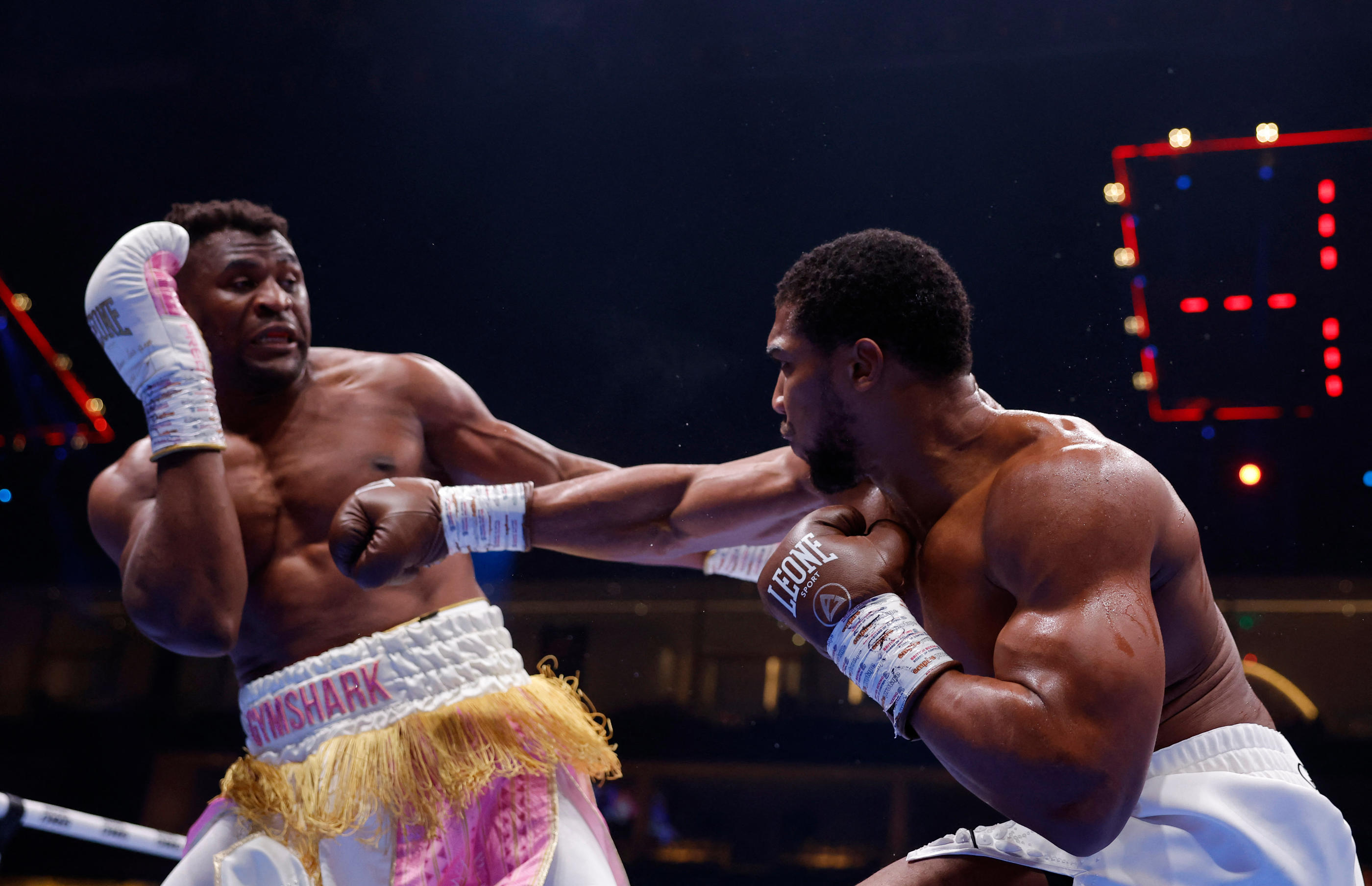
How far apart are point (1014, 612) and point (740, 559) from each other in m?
1.15

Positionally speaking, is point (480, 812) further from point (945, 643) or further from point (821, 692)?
point (821, 692)

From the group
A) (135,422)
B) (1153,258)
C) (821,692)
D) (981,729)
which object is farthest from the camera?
(135,422)

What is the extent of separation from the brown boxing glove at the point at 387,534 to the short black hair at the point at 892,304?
2.95ft

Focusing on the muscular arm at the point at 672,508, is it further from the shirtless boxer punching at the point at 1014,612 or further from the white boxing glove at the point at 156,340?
the white boxing glove at the point at 156,340

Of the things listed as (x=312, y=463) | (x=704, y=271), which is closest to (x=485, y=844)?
(x=312, y=463)

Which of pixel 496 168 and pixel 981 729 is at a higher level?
pixel 496 168

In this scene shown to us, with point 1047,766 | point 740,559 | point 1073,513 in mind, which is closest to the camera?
point 1047,766

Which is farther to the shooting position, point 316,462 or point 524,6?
point 524,6

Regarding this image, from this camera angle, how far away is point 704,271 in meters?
4.19

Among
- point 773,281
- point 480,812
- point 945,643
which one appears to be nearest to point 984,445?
point 945,643

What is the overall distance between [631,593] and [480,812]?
8.50ft

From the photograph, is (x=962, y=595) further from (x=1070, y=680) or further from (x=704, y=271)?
(x=704, y=271)

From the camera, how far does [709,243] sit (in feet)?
13.8

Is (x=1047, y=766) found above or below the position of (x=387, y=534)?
below
